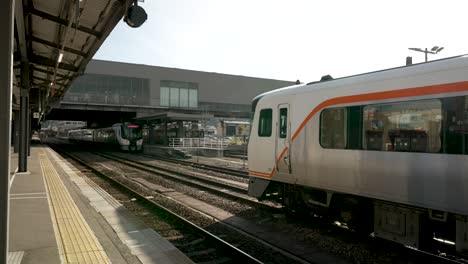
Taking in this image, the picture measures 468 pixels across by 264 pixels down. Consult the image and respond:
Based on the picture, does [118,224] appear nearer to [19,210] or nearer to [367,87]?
[19,210]

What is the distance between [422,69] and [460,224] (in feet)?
7.68

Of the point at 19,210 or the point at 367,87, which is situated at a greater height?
the point at 367,87

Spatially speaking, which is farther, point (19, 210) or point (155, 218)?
point (155, 218)

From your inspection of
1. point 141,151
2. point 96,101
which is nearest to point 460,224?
point 141,151

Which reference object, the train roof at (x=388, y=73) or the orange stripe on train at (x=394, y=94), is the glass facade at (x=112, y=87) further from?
the orange stripe on train at (x=394, y=94)

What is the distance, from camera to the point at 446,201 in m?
5.46

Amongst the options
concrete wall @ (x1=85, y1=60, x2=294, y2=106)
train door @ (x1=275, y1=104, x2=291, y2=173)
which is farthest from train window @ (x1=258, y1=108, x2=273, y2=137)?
concrete wall @ (x1=85, y1=60, x2=294, y2=106)

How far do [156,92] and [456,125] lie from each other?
6552 centimetres

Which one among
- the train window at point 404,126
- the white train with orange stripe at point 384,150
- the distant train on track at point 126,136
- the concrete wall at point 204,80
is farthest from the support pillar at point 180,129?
the train window at point 404,126

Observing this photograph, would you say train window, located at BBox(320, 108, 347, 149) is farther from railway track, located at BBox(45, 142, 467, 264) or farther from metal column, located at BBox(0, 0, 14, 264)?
metal column, located at BBox(0, 0, 14, 264)

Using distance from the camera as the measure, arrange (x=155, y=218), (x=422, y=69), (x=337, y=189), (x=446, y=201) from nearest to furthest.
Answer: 1. (x=446, y=201)
2. (x=422, y=69)
3. (x=337, y=189)
4. (x=155, y=218)

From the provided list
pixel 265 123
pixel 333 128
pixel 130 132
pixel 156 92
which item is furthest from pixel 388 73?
pixel 156 92

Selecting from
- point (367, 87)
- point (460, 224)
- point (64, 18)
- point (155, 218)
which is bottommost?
point (155, 218)

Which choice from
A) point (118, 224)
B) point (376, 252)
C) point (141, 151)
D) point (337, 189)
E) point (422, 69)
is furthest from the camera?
point (141, 151)
